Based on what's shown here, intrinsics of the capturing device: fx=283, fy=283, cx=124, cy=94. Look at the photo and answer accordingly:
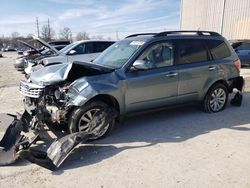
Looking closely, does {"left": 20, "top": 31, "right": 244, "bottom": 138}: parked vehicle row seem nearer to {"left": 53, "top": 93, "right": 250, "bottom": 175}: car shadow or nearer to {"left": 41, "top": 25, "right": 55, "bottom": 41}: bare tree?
{"left": 53, "top": 93, "right": 250, "bottom": 175}: car shadow

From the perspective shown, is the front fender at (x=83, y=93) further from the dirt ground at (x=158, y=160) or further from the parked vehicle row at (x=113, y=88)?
the dirt ground at (x=158, y=160)

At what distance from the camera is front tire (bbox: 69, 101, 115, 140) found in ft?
15.6

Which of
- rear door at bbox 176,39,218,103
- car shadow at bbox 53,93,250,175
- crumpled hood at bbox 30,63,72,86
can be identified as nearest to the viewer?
car shadow at bbox 53,93,250,175

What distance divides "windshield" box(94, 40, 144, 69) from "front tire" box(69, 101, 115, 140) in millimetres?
894

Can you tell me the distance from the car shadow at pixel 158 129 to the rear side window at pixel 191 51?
4.09ft

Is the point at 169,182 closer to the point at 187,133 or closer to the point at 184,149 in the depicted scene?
the point at 184,149

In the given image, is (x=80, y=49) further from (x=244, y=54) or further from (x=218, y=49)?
(x=244, y=54)

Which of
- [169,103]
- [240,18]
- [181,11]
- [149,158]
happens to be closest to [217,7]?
[240,18]


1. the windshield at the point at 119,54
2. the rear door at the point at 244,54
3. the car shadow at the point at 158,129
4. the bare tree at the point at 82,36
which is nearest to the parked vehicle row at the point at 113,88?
the windshield at the point at 119,54

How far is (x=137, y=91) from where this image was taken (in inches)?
207

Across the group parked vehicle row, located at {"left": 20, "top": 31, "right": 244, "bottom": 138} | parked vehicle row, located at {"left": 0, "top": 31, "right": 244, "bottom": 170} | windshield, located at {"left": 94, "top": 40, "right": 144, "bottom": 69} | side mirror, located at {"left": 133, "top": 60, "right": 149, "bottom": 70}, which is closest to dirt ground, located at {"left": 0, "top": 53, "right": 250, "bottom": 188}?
parked vehicle row, located at {"left": 0, "top": 31, "right": 244, "bottom": 170}

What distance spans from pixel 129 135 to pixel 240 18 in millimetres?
25855

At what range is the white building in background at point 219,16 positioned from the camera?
26797mm

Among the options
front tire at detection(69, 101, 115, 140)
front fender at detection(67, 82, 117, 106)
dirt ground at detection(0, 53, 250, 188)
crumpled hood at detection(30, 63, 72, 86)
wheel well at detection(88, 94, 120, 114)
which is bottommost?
dirt ground at detection(0, 53, 250, 188)
